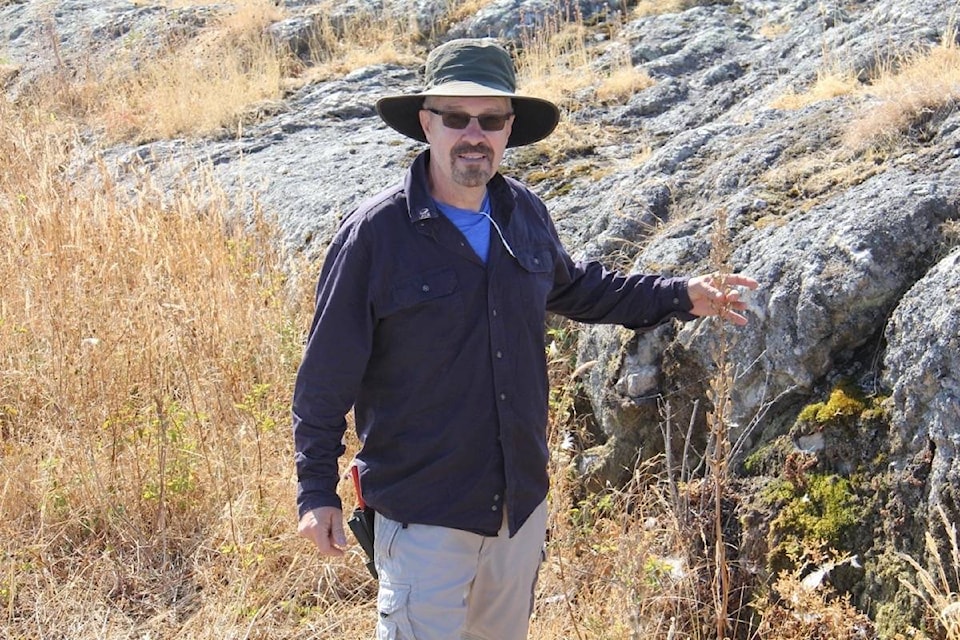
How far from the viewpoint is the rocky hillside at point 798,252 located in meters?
2.81

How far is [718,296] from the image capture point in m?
2.73

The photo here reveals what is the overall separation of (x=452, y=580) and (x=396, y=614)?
159mm

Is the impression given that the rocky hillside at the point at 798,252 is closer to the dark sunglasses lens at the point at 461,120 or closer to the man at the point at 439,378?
the man at the point at 439,378

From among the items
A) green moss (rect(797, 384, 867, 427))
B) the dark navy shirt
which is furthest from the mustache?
green moss (rect(797, 384, 867, 427))

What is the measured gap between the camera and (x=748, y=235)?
3.62 metres

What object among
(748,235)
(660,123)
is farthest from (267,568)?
(660,123)

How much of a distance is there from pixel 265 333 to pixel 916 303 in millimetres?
2740

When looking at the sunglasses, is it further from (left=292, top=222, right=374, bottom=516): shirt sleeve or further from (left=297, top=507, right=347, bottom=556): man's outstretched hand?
(left=297, top=507, right=347, bottom=556): man's outstretched hand

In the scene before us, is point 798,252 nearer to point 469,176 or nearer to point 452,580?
point 469,176

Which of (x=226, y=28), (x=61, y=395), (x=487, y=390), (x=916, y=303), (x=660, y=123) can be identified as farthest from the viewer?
(x=226, y=28)

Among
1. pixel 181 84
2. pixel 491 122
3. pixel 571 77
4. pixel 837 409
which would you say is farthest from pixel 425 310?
pixel 181 84

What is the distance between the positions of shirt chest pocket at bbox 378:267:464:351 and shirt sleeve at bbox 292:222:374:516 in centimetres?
6

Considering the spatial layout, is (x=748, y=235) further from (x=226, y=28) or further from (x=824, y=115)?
(x=226, y=28)

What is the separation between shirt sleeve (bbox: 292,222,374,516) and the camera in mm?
2436
